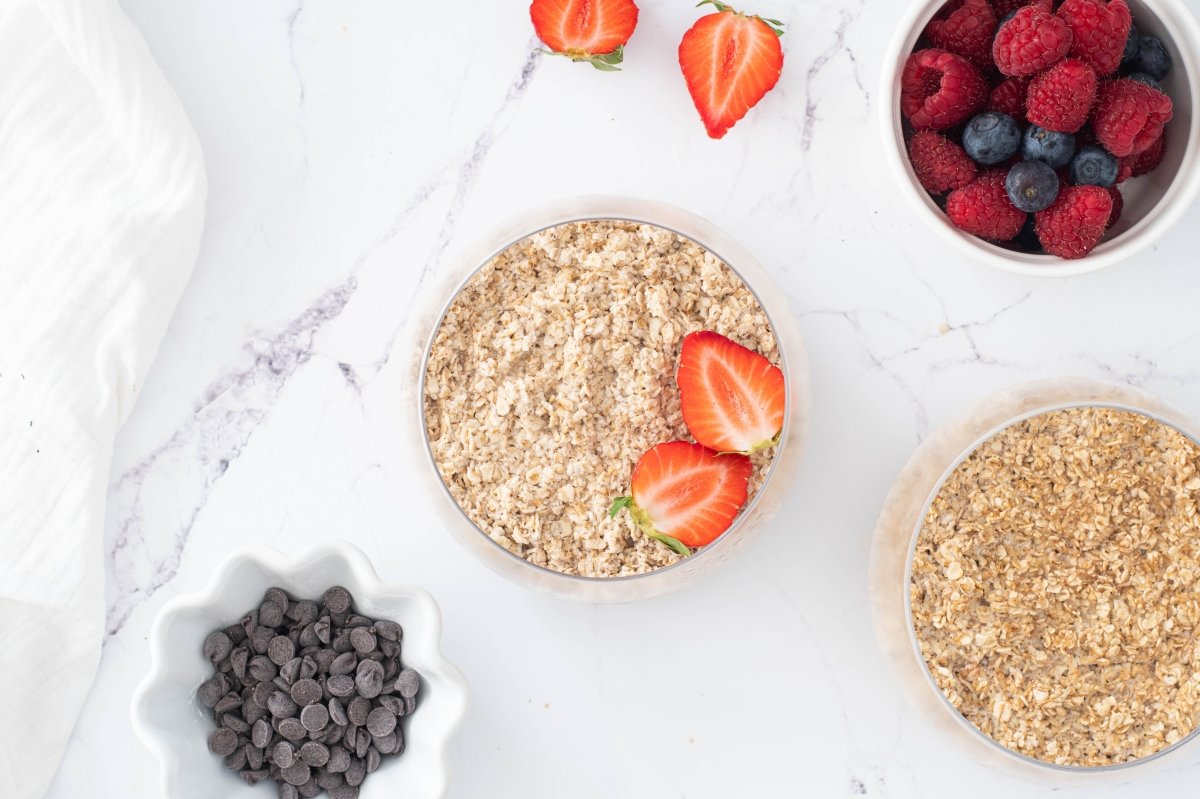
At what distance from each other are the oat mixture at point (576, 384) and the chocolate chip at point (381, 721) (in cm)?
22

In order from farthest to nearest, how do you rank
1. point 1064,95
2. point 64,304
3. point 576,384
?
1. point 64,304
2. point 576,384
3. point 1064,95

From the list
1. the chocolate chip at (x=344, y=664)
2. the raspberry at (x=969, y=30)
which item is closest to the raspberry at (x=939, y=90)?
the raspberry at (x=969, y=30)

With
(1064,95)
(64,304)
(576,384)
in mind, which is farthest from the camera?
(64,304)

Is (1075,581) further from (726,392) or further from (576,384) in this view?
(576,384)

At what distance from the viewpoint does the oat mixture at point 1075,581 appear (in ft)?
3.61

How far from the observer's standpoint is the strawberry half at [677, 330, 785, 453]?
1094 millimetres

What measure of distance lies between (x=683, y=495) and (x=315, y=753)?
0.47 m

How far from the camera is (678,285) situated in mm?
1145

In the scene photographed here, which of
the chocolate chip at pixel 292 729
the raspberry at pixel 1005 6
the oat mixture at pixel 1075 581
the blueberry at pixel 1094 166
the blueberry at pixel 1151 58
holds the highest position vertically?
the raspberry at pixel 1005 6

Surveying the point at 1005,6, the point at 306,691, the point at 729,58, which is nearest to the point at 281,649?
the point at 306,691

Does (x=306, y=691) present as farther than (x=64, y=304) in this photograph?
No

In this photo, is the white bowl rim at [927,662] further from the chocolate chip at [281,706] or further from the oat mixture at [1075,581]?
the chocolate chip at [281,706]

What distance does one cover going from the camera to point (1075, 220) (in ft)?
3.52

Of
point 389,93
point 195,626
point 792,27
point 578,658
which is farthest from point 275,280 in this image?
point 792,27
